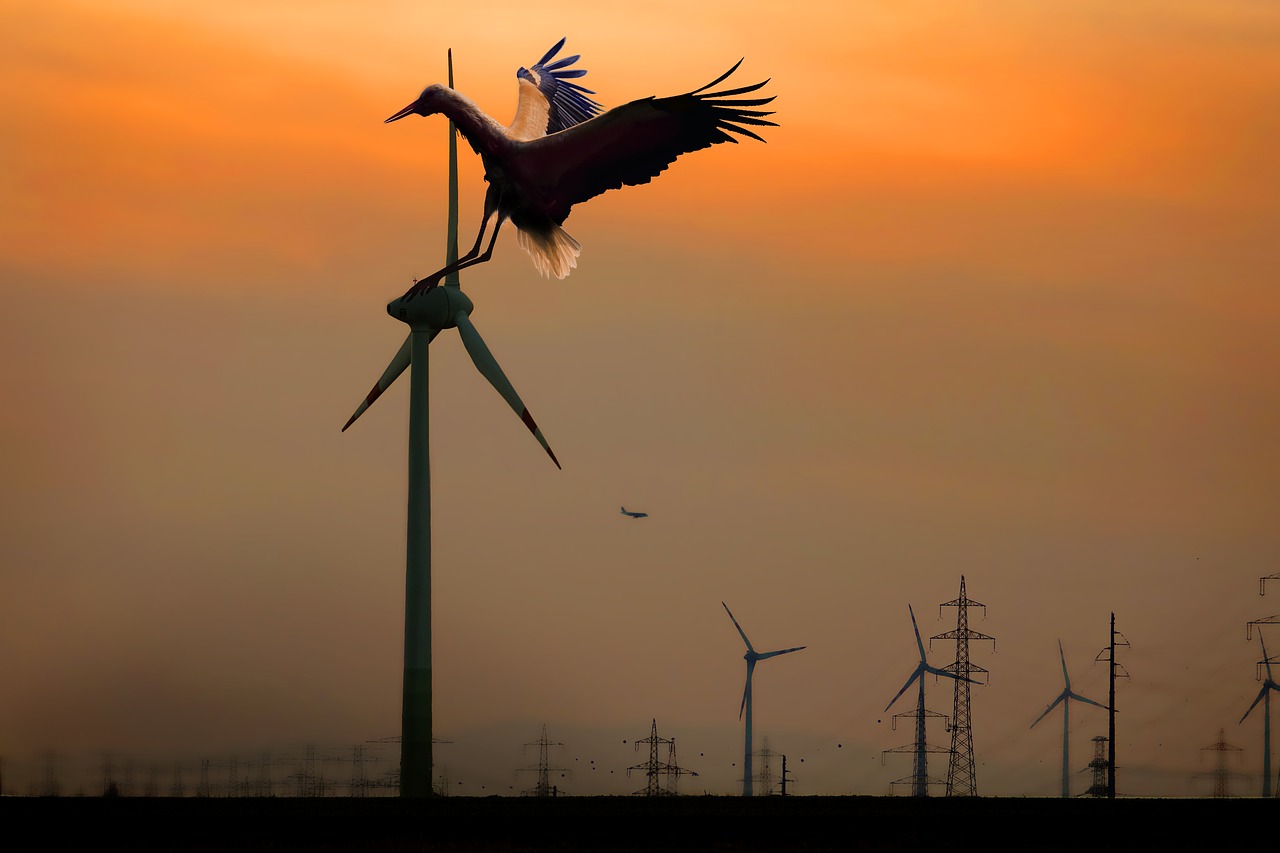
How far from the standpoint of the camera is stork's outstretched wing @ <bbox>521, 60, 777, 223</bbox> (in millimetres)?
49875

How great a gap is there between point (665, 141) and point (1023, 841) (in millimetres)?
18854

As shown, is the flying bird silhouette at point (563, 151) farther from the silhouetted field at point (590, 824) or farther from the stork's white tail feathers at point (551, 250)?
the silhouetted field at point (590, 824)

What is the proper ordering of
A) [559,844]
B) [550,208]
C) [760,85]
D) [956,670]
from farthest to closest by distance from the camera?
[956,670] < [550,208] < [760,85] < [559,844]

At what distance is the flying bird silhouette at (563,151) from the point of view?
50250 mm

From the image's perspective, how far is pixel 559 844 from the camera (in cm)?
4578

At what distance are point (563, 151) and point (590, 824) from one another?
17.0 m

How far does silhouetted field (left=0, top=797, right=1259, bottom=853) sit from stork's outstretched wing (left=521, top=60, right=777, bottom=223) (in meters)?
16.0

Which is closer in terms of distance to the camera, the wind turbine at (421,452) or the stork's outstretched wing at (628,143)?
the stork's outstretched wing at (628,143)

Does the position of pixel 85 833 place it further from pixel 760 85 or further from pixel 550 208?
pixel 760 85

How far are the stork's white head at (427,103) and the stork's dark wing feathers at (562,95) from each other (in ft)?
16.5

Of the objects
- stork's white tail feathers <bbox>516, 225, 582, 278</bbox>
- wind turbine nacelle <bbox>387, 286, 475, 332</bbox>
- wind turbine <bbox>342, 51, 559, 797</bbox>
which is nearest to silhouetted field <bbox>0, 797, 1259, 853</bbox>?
wind turbine <bbox>342, 51, 559, 797</bbox>

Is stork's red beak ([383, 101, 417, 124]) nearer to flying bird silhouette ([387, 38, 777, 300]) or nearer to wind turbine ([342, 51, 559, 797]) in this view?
flying bird silhouette ([387, 38, 777, 300])

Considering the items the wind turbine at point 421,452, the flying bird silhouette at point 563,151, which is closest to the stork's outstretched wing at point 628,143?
the flying bird silhouette at point 563,151

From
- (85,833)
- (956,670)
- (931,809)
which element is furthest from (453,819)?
(956,670)
